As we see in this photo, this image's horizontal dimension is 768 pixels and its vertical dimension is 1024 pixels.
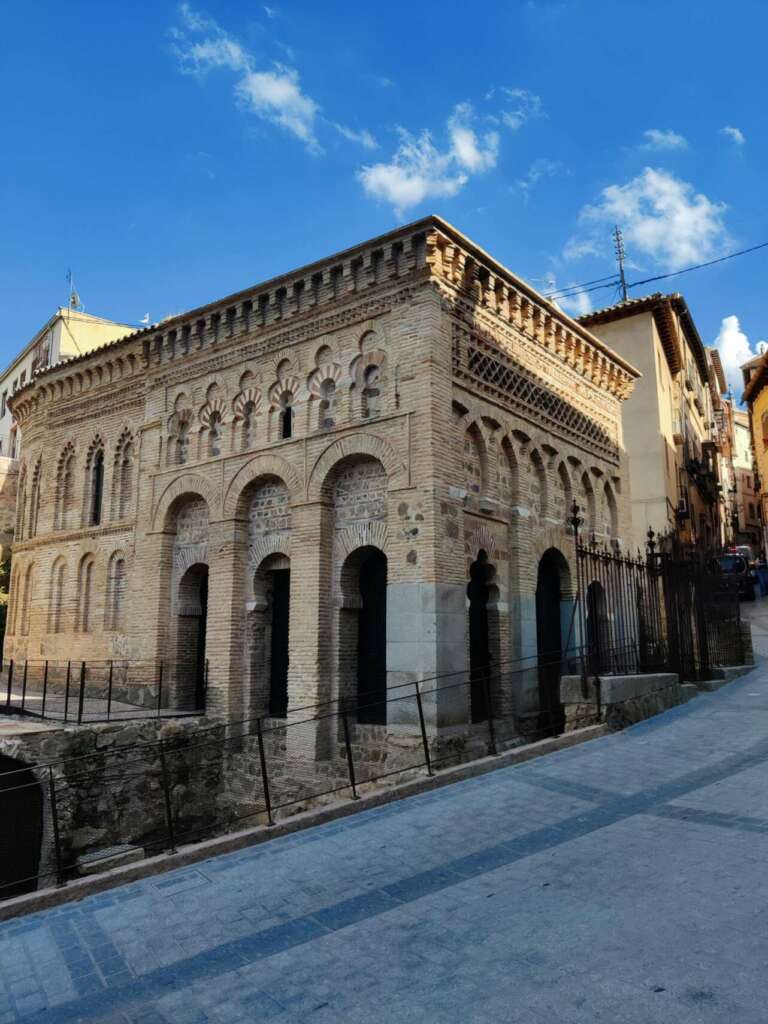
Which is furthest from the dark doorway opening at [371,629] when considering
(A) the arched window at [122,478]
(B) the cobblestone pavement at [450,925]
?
(A) the arched window at [122,478]

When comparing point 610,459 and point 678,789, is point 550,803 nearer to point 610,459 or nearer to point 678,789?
point 678,789

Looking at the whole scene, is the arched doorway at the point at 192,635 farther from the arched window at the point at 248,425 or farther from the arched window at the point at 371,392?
the arched window at the point at 371,392

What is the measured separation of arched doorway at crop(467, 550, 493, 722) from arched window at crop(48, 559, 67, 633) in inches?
403

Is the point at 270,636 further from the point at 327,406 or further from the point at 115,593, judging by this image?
the point at 115,593

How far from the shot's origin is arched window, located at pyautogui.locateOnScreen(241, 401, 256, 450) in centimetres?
1440

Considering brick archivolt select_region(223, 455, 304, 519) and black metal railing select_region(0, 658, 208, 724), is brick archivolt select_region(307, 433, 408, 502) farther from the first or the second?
black metal railing select_region(0, 658, 208, 724)

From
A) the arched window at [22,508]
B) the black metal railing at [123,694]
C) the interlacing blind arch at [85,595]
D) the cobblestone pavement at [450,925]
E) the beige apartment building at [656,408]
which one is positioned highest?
the beige apartment building at [656,408]

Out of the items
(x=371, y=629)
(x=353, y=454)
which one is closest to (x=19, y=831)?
(x=371, y=629)

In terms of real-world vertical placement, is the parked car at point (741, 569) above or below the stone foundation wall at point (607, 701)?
above

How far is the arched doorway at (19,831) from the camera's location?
429 inches

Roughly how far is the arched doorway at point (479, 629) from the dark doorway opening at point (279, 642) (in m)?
3.31

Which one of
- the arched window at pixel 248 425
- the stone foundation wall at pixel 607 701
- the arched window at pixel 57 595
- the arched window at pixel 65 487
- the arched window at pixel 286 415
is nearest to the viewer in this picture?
the stone foundation wall at pixel 607 701

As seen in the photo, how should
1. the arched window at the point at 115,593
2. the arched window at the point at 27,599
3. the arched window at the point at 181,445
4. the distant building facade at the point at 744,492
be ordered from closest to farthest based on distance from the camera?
the arched window at the point at 181,445 → the arched window at the point at 115,593 → the arched window at the point at 27,599 → the distant building facade at the point at 744,492

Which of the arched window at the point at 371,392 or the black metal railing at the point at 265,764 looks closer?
the black metal railing at the point at 265,764
